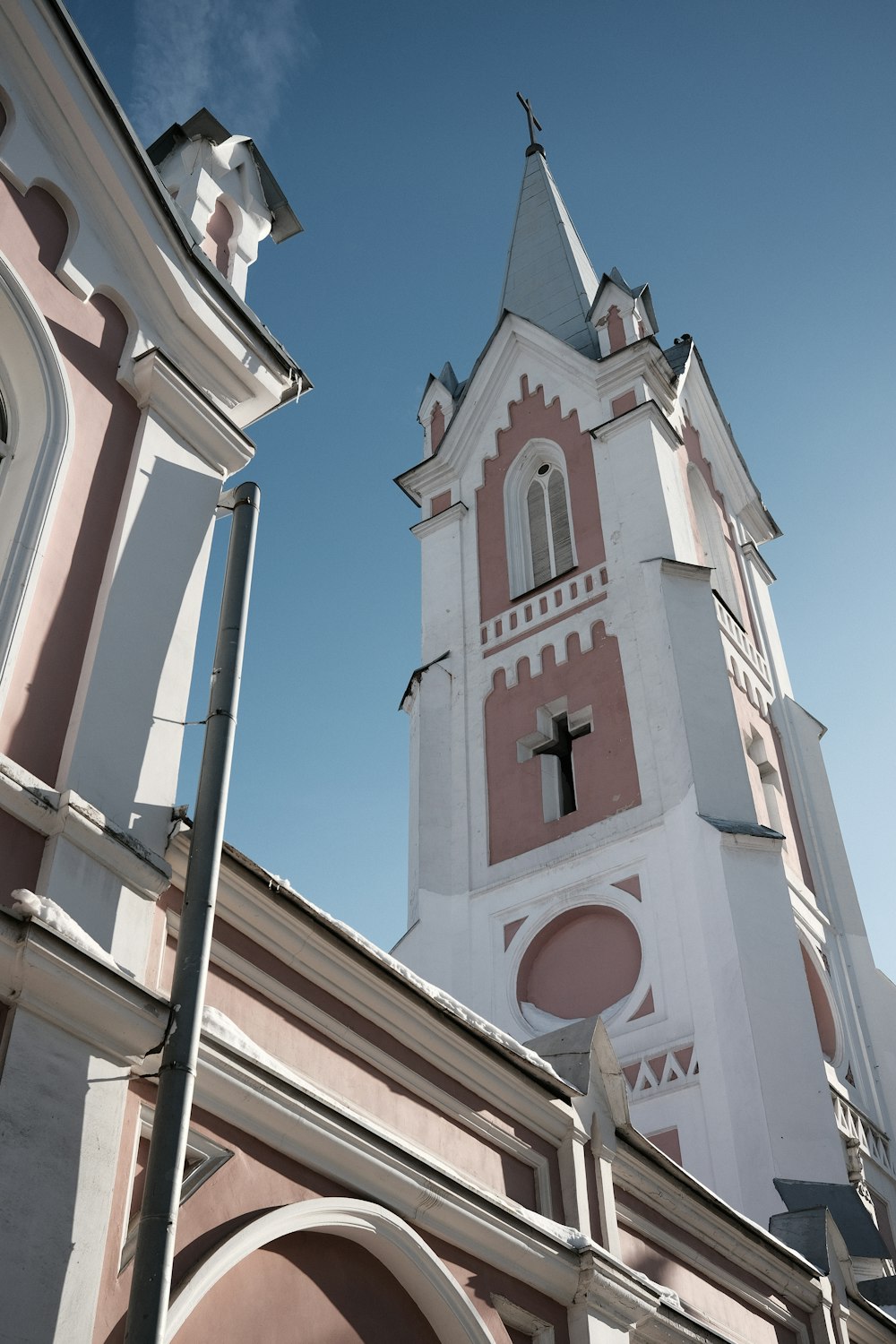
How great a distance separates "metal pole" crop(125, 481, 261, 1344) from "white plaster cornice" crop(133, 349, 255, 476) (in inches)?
32.2

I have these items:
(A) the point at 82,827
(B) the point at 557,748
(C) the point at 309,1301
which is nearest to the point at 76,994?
(A) the point at 82,827

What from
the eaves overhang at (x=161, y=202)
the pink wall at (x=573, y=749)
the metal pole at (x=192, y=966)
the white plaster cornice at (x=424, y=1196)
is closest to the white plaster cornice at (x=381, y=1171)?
the white plaster cornice at (x=424, y=1196)

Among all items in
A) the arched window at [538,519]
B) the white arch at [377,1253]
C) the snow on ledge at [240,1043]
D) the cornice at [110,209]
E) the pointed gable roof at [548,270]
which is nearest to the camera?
the white arch at [377,1253]

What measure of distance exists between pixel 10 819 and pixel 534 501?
58.4 ft

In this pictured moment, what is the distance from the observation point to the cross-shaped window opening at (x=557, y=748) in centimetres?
1873

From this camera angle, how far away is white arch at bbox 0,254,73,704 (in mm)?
6398

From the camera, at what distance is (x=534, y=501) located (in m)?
22.6

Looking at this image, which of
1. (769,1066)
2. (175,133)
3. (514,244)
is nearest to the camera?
(175,133)

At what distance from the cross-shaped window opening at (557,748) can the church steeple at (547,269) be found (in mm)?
7945

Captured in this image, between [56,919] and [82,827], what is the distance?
532 millimetres

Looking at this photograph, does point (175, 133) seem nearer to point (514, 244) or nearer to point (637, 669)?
point (637, 669)

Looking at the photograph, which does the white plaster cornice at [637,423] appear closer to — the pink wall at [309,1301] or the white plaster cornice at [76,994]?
the pink wall at [309,1301]

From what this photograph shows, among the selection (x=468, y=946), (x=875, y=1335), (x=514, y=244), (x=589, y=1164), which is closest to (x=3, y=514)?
(x=589, y=1164)

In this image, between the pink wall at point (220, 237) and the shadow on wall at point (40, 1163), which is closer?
the shadow on wall at point (40, 1163)
